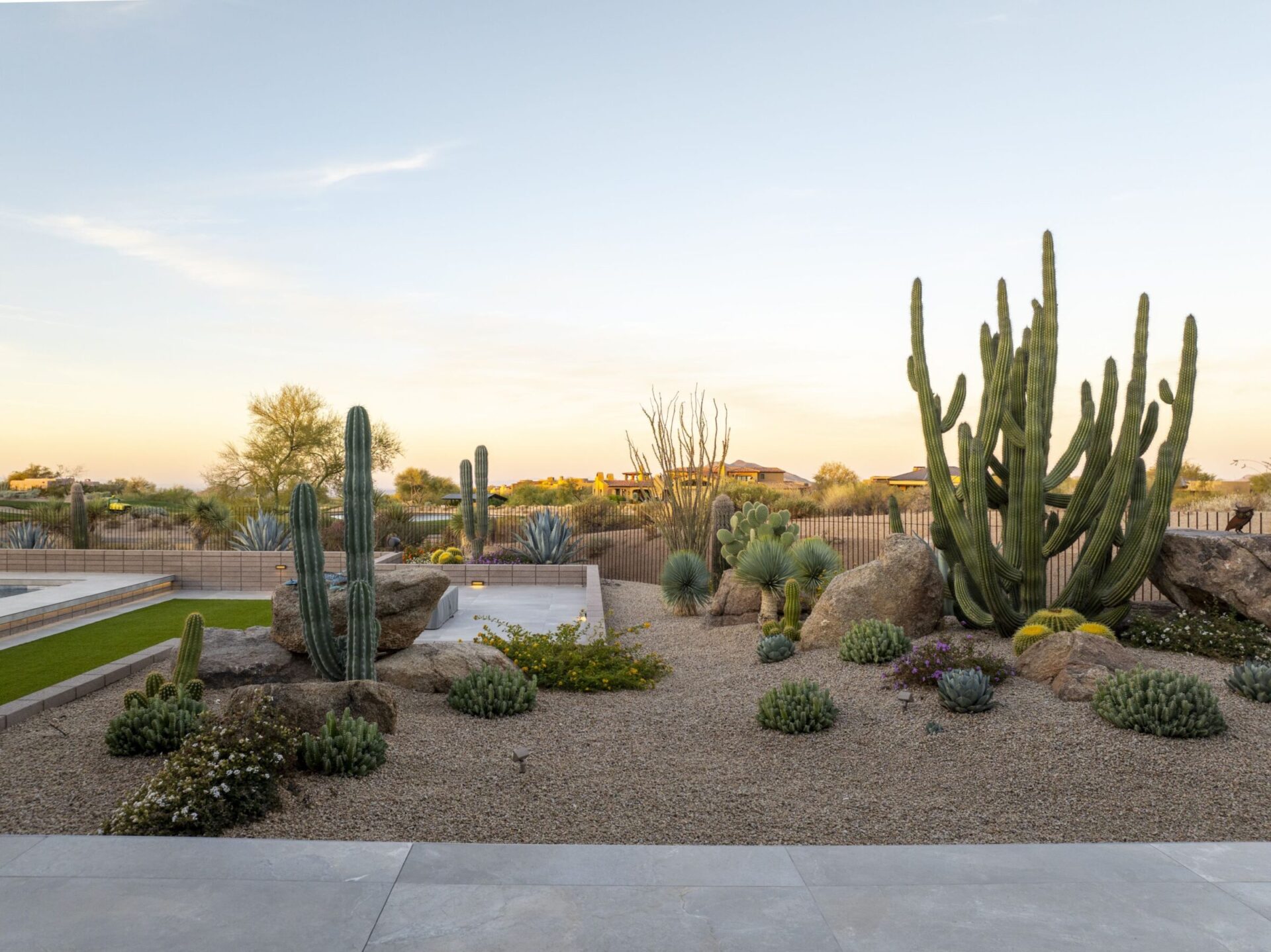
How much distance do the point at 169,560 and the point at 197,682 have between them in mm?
10240

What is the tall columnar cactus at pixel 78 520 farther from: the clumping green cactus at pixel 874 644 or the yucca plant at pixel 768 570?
the clumping green cactus at pixel 874 644

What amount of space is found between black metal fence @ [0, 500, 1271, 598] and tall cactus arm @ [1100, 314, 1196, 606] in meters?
8.36

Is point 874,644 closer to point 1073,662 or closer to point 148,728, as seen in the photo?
point 1073,662

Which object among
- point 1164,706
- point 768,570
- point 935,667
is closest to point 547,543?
point 768,570

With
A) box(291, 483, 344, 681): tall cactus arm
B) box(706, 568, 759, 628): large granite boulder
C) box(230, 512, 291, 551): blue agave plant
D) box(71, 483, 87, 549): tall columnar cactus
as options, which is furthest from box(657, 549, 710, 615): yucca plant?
box(71, 483, 87, 549): tall columnar cactus

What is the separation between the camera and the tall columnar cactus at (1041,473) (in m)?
8.36

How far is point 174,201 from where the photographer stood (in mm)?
13164

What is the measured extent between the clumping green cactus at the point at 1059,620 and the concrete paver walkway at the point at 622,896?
3.83 m

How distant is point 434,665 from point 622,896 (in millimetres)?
4063

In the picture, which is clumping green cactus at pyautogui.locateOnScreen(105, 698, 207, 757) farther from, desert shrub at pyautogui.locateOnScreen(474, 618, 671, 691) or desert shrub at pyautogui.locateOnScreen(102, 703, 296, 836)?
desert shrub at pyautogui.locateOnScreen(474, 618, 671, 691)

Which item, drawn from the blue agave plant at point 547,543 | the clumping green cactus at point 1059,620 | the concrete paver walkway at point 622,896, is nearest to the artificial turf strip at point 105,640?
the concrete paver walkway at point 622,896

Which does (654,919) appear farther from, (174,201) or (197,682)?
(174,201)

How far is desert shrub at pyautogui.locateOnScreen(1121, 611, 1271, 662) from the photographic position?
24.8 ft

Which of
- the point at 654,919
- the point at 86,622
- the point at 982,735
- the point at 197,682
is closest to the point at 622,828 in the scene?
the point at 654,919
